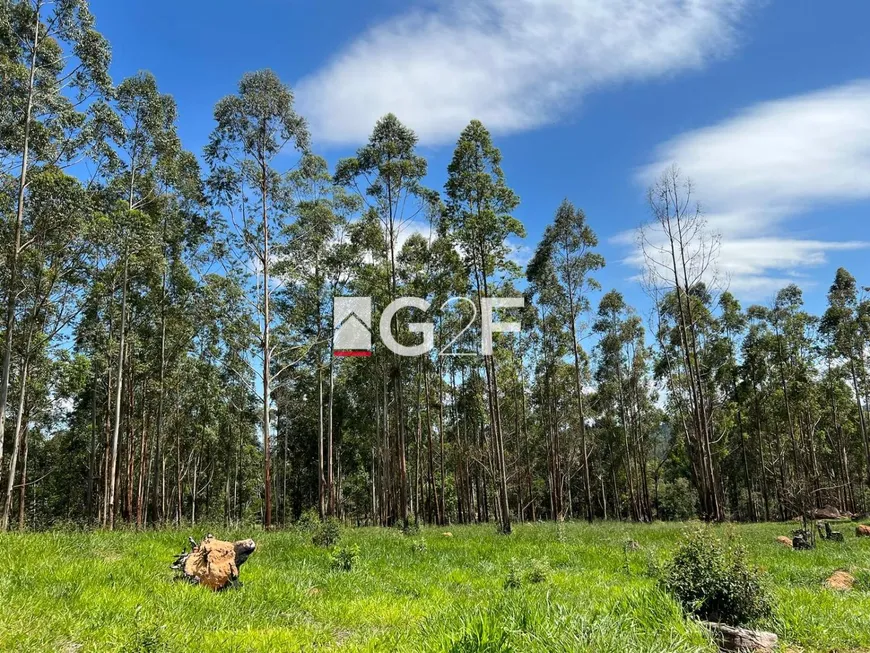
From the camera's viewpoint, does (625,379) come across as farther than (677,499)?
No

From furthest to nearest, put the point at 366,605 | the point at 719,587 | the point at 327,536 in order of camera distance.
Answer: the point at 327,536 < the point at 366,605 < the point at 719,587

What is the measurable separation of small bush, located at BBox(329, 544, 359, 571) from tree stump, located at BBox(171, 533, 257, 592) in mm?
2071

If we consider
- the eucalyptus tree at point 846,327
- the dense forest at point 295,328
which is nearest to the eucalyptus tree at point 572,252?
the dense forest at point 295,328

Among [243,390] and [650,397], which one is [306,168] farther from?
[650,397]

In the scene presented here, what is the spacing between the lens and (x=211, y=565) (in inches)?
267

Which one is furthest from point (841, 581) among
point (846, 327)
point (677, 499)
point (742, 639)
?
point (677, 499)

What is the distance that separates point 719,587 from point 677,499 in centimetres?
4696

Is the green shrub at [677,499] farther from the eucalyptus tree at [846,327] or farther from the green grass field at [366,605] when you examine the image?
the green grass field at [366,605]

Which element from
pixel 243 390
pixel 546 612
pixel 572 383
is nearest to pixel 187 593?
pixel 546 612

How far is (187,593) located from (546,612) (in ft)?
13.7

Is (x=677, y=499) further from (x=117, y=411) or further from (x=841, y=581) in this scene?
(x=117, y=411)

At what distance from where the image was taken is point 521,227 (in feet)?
54.5

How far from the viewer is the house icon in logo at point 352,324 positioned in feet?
72.3

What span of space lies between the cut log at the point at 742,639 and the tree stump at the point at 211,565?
18.5 feet
